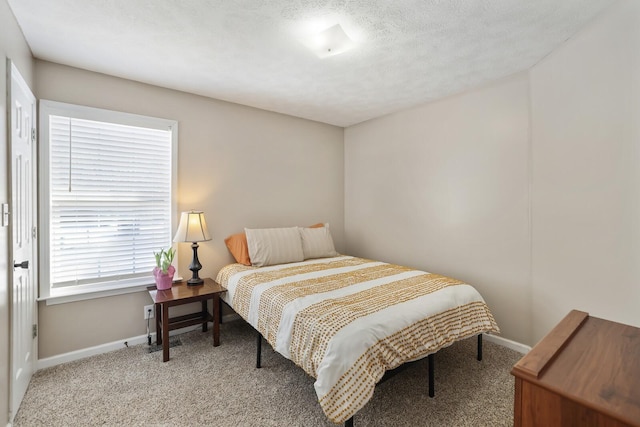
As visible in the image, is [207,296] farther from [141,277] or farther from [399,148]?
[399,148]

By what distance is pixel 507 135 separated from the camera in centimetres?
264

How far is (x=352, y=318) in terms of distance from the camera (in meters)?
1.74

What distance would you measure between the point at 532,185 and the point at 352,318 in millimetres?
1933

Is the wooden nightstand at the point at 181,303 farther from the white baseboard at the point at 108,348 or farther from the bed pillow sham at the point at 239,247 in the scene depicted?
the bed pillow sham at the point at 239,247

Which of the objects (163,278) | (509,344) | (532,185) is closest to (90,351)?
(163,278)

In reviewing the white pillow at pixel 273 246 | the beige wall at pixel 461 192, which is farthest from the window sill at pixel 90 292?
the beige wall at pixel 461 192

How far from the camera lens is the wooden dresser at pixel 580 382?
730mm

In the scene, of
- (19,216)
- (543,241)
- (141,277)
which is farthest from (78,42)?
(543,241)

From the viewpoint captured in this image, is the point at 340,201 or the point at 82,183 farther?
the point at 340,201

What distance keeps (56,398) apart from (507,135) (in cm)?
398

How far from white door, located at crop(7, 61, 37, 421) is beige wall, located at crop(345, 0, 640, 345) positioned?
3.30 m

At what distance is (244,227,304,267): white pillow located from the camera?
307 cm

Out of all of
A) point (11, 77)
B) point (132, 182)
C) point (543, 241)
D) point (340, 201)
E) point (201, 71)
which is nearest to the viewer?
point (11, 77)

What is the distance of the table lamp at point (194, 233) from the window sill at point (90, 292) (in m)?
0.40
